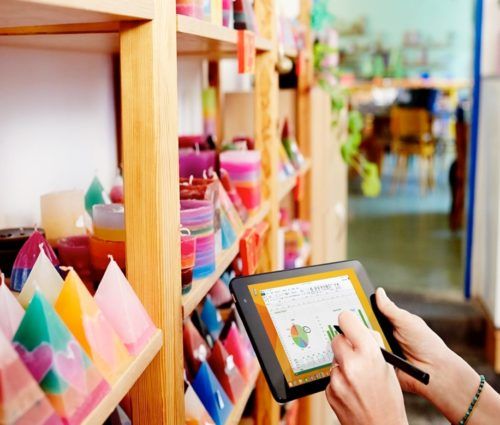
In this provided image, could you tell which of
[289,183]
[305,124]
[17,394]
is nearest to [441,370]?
[17,394]

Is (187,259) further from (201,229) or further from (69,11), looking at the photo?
(69,11)

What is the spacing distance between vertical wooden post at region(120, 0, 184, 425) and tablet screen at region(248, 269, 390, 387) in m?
0.17

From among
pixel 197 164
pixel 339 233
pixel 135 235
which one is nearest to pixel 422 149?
pixel 339 233

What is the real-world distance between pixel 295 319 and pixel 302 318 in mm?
14

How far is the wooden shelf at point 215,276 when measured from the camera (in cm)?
115

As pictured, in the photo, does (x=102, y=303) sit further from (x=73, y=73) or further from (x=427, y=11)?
(x=427, y=11)

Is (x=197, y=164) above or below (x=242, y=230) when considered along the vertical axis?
above

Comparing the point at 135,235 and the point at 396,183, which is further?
the point at 396,183

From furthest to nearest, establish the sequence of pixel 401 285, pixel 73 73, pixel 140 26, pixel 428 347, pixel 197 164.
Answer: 1. pixel 401 285
2. pixel 197 164
3. pixel 73 73
4. pixel 428 347
5. pixel 140 26

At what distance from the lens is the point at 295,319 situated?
47.0 inches

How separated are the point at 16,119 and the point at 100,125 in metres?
0.40

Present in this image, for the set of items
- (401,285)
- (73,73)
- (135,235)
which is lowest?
(401,285)

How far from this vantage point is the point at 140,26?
0.96 metres

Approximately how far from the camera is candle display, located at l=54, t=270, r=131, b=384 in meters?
0.87
